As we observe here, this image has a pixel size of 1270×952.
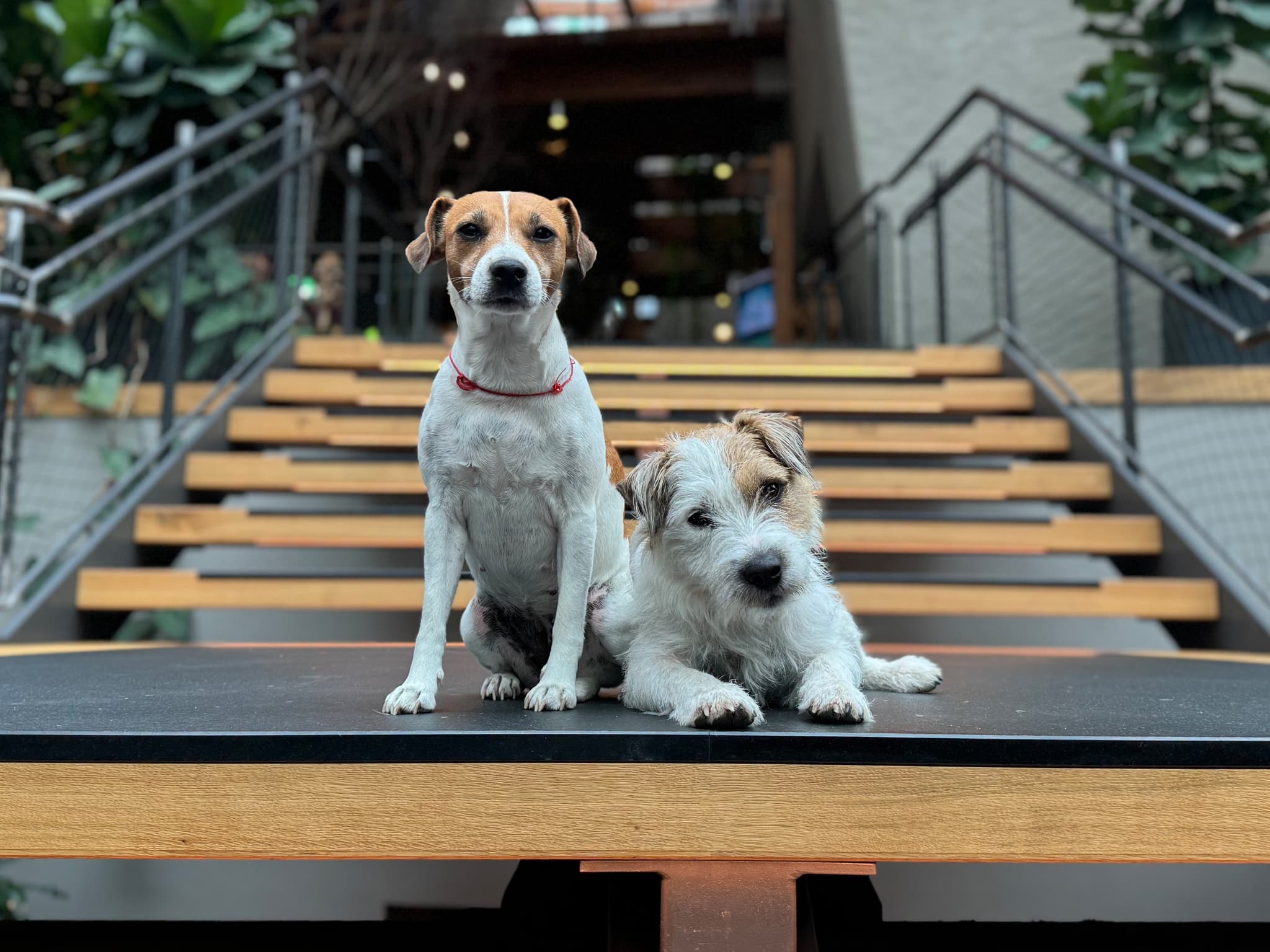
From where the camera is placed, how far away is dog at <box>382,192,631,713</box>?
139cm

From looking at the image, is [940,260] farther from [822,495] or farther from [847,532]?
[822,495]

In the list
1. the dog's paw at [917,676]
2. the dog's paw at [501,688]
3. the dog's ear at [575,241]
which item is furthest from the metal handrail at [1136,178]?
the dog's paw at [501,688]

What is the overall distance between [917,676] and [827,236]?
8.00 metres

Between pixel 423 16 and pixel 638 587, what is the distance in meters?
8.58

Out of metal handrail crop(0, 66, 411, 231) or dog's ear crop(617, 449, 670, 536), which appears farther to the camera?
metal handrail crop(0, 66, 411, 231)

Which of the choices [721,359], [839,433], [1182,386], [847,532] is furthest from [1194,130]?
[847,532]

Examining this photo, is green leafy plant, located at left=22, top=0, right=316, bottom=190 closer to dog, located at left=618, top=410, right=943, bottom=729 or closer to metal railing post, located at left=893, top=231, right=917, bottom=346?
metal railing post, located at left=893, top=231, right=917, bottom=346

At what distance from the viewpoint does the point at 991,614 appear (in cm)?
291

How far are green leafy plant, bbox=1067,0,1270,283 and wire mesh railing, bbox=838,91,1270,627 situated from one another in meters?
0.16

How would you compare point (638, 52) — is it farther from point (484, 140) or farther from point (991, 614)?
point (991, 614)

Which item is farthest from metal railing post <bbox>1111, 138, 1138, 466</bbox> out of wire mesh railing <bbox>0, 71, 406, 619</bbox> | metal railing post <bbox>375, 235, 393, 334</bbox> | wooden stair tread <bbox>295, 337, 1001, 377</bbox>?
metal railing post <bbox>375, 235, 393, 334</bbox>

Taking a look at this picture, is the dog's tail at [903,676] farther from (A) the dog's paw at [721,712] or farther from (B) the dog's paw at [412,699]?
(B) the dog's paw at [412,699]

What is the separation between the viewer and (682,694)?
1.31 m

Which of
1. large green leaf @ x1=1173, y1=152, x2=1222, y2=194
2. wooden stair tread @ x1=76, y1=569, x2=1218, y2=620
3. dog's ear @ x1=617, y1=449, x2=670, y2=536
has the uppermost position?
large green leaf @ x1=1173, y1=152, x2=1222, y2=194
